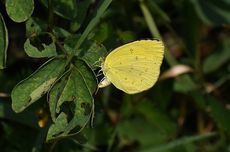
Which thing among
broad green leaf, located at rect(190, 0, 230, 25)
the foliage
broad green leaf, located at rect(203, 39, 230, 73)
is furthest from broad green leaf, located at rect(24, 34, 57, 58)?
broad green leaf, located at rect(203, 39, 230, 73)

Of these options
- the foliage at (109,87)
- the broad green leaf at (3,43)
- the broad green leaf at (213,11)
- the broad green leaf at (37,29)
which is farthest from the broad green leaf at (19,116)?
the broad green leaf at (213,11)

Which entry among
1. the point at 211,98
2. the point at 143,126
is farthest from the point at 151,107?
the point at 211,98

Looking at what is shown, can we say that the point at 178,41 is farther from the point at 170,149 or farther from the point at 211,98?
the point at 170,149

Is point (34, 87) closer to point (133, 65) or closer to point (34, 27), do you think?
point (34, 27)

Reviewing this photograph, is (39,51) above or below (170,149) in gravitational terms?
above

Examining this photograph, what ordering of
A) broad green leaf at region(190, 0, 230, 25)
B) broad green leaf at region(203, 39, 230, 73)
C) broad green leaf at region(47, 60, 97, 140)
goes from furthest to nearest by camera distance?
broad green leaf at region(203, 39, 230, 73) → broad green leaf at region(190, 0, 230, 25) → broad green leaf at region(47, 60, 97, 140)

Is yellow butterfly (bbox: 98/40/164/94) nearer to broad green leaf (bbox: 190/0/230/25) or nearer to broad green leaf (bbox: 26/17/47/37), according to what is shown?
broad green leaf (bbox: 26/17/47/37)
